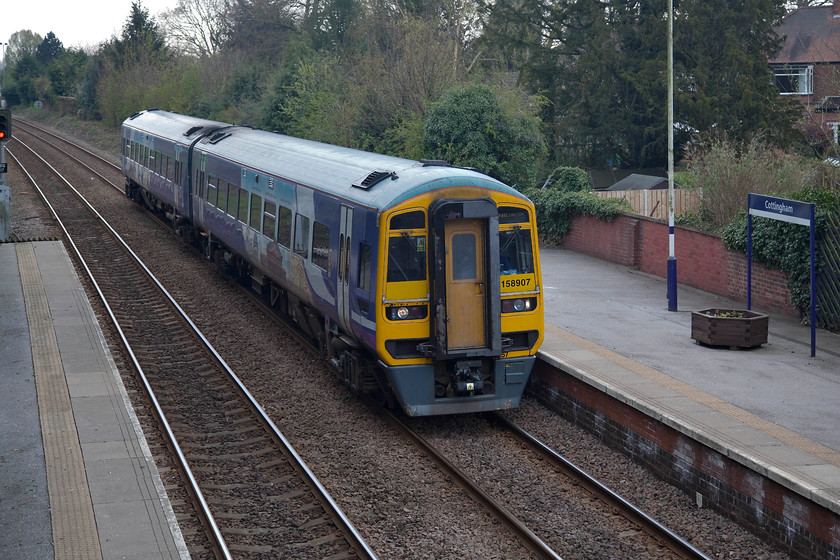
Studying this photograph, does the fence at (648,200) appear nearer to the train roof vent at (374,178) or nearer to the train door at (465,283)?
the train roof vent at (374,178)

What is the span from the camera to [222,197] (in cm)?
1878

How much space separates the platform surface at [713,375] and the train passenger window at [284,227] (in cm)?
421

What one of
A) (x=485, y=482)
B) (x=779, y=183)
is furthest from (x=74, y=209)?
(x=485, y=482)

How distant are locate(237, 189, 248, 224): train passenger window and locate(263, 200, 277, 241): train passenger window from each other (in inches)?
54.7

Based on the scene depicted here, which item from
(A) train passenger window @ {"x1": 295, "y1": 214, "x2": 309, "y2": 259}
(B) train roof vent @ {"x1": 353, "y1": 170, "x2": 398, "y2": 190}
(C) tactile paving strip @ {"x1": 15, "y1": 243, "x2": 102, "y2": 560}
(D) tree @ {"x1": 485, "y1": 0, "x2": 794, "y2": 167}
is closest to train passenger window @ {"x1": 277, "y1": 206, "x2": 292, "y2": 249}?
(A) train passenger window @ {"x1": 295, "y1": 214, "x2": 309, "y2": 259}

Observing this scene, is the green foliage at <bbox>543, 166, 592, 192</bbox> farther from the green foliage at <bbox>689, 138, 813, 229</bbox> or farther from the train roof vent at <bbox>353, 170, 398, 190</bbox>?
the train roof vent at <bbox>353, 170, 398, 190</bbox>

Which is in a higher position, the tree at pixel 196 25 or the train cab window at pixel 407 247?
the tree at pixel 196 25

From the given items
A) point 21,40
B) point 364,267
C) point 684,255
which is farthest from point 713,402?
point 21,40

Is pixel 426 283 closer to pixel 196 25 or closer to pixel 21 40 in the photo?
pixel 196 25

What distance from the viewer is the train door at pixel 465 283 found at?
35.3 ft

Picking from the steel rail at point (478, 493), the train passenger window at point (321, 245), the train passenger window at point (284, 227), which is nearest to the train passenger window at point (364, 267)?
the train passenger window at point (321, 245)

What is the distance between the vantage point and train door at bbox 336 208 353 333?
1149 centimetres

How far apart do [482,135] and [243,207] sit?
9646 millimetres

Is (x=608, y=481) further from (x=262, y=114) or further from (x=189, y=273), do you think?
(x=262, y=114)
